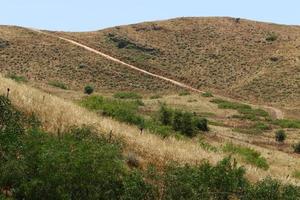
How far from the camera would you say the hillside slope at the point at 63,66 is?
77375 mm

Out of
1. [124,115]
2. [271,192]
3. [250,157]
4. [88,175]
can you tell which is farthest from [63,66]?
[88,175]

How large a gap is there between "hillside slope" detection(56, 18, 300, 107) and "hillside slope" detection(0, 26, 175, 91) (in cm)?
556

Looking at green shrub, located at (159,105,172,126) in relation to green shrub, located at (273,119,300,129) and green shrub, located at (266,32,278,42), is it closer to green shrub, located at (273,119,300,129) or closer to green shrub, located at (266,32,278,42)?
green shrub, located at (273,119,300,129)

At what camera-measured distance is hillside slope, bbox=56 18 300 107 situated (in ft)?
280

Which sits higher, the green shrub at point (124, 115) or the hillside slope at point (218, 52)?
the green shrub at point (124, 115)

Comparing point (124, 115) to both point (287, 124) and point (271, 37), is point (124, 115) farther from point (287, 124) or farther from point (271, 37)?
point (271, 37)

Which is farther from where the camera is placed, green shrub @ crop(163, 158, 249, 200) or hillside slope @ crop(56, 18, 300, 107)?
hillside slope @ crop(56, 18, 300, 107)

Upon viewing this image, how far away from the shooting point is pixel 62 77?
78.5 metres

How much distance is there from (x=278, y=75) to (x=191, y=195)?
259 feet

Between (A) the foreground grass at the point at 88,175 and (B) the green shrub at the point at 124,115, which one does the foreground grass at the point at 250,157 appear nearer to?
(B) the green shrub at the point at 124,115

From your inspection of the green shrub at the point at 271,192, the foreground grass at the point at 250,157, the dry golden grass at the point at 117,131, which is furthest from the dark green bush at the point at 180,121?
the green shrub at the point at 271,192

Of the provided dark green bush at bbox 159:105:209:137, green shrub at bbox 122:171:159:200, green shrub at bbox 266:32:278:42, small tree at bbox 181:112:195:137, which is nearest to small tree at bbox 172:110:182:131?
dark green bush at bbox 159:105:209:137

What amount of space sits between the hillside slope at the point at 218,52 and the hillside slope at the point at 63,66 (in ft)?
18.2

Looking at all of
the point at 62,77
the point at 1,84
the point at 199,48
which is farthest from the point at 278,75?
the point at 1,84
